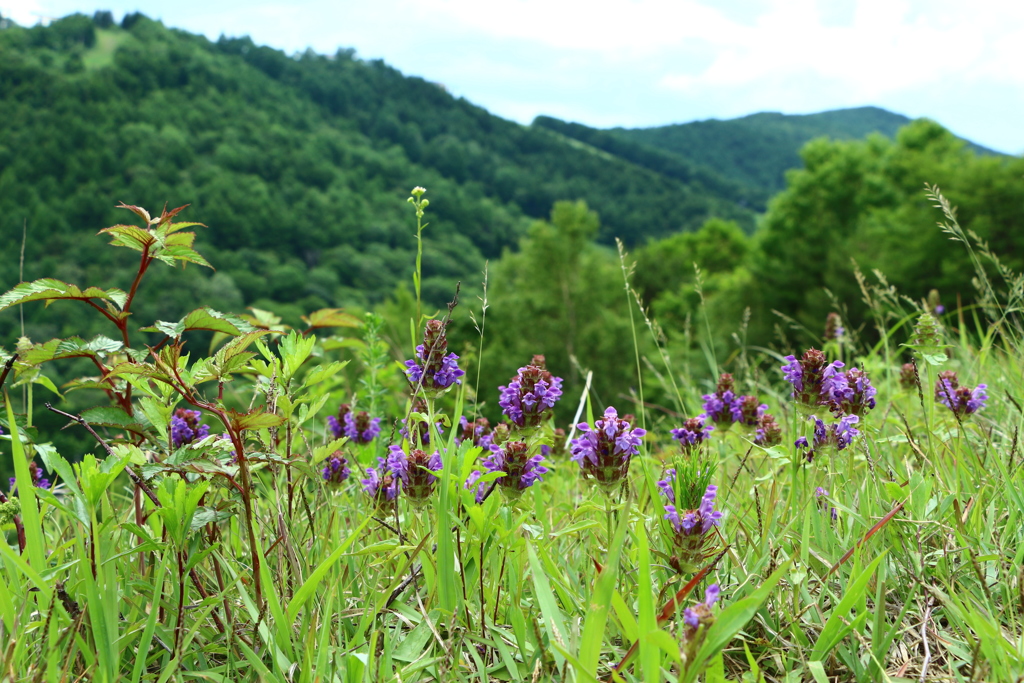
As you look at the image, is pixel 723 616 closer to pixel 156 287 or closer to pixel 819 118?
pixel 156 287

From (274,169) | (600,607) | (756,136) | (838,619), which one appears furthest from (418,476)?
(756,136)

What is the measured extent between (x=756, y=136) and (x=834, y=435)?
176935 millimetres

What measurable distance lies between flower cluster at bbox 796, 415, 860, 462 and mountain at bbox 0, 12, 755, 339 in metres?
50.8

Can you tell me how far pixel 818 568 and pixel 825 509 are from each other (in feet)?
0.59

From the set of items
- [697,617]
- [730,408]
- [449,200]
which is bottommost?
[730,408]

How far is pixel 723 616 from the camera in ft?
3.34

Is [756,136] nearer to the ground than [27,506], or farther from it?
farther from it

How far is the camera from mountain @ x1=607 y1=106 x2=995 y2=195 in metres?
150

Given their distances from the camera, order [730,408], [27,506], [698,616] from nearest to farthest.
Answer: [698,616]
[27,506]
[730,408]

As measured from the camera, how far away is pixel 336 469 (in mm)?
2172

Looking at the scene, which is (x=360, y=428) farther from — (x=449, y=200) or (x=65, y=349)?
(x=449, y=200)

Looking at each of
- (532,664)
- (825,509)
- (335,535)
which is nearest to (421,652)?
(532,664)

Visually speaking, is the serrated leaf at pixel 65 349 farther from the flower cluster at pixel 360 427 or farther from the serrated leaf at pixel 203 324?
the flower cluster at pixel 360 427

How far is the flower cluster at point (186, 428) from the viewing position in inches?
77.4
